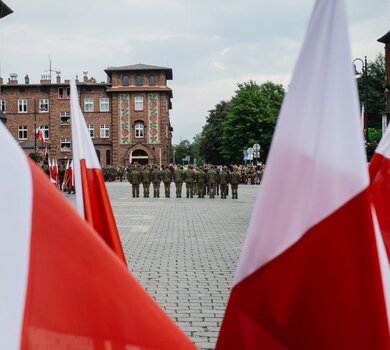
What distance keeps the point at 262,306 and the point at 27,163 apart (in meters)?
0.95

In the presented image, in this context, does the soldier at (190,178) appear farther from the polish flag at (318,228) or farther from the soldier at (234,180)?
the polish flag at (318,228)

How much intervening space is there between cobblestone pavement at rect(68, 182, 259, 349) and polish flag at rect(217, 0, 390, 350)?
3.43 metres

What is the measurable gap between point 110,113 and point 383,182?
68392mm

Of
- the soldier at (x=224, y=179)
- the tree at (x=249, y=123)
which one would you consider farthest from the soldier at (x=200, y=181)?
the tree at (x=249, y=123)

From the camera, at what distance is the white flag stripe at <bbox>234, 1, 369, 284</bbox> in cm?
215

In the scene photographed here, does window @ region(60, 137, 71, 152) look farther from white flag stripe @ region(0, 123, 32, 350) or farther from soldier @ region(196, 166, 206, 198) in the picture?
white flag stripe @ region(0, 123, 32, 350)

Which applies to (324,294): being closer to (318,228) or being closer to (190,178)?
(318,228)

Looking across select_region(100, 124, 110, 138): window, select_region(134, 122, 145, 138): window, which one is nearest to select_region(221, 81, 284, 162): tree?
Result: select_region(134, 122, 145, 138): window

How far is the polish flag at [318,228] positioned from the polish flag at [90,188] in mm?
1309

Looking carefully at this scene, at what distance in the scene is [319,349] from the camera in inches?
85.5

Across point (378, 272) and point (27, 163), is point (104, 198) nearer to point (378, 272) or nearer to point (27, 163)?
point (27, 163)

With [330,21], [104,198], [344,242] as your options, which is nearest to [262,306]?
[344,242]

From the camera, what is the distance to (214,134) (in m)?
89.3

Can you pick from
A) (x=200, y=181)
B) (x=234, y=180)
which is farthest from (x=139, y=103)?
(x=234, y=180)
